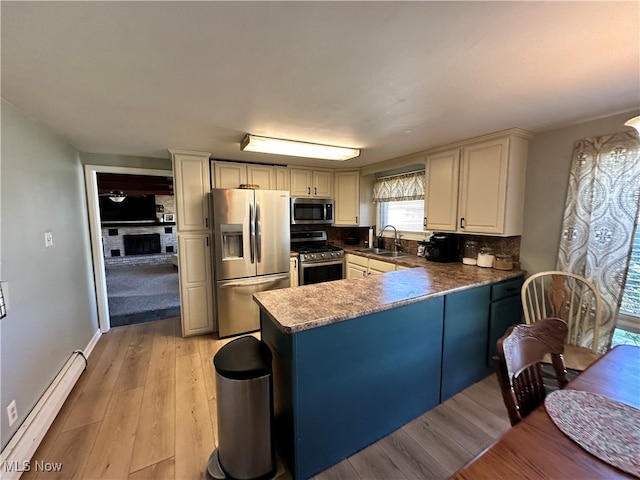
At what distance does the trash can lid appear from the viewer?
55.1 inches

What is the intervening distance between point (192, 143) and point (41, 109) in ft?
3.53

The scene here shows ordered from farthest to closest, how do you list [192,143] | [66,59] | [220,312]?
[220,312] → [192,143] → [66,59]

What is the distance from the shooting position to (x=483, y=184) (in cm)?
254

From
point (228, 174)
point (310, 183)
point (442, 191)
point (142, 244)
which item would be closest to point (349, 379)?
point (442, 191)

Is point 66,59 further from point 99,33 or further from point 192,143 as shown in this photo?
point 192,143

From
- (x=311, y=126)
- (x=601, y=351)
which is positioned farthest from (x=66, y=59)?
(x=601, y=351)

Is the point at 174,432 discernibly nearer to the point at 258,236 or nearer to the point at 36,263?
the point at 36,263

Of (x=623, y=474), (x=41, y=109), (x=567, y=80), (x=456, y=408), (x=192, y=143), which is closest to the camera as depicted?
(x=623, y=474)

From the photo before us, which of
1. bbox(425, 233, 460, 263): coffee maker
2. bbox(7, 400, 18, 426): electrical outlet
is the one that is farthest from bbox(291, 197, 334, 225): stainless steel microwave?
bbox(7, 400, 18, 426): electrical outlet

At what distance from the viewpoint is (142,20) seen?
0.97 meters

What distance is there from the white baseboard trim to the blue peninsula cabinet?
55.5 inches

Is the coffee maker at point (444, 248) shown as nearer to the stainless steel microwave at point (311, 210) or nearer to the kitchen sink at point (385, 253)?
the kitchen sink at point (385, 253)

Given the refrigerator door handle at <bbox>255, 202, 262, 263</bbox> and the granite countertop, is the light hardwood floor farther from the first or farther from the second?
the refrigerator door handle at <bbox>255, 202, 262, 263</bbox>

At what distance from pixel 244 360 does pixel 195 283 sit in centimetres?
211
